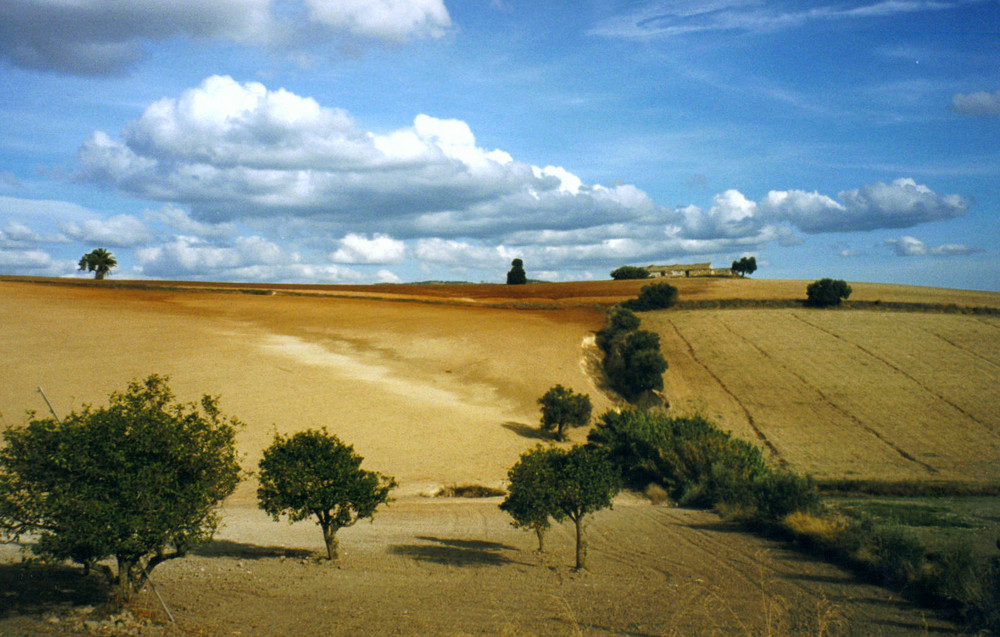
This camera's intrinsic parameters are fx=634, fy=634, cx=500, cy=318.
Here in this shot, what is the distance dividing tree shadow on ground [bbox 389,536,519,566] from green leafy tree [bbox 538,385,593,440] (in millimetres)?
15453

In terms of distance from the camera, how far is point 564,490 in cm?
1543

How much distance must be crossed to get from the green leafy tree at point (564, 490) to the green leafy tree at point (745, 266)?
357ft

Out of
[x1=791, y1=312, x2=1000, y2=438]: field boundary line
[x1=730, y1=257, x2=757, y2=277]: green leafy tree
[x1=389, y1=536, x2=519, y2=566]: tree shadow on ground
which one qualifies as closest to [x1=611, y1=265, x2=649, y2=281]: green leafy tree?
[x1=730, y1=257, x2=757, y2=277]: green leafy tree

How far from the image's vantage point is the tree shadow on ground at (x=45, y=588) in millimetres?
10180

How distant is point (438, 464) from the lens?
27516 millimetres

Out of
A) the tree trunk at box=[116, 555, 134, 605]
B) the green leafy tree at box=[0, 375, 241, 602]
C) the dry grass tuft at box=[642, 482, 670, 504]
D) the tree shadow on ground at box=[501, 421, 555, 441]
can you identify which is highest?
the green leafy tree at box=[0, 375, 241, 602]

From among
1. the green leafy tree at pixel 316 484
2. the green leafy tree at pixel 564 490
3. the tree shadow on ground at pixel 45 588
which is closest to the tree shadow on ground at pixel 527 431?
the green leafy tree at pixel 564 490

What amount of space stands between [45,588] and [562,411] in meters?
24.7

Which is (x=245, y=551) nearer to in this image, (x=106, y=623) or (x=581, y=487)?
(x=106, y=623)

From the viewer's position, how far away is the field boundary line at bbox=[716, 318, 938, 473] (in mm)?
30781

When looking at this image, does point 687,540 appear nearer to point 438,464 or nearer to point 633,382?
point 438,464

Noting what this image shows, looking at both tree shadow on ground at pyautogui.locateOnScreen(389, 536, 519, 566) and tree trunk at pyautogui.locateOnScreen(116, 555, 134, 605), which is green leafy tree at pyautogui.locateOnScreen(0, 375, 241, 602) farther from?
tree shadow on ground at pyautogui.locateOnScreen(389, 536, 519, 566)

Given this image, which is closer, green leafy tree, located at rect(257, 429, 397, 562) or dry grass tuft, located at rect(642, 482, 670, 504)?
green leafy tree, located at rect(257, 429, 397, 562)

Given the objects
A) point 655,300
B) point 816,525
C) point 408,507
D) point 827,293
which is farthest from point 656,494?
point 827,293
